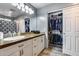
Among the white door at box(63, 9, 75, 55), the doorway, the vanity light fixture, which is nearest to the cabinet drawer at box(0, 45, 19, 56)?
the doorway

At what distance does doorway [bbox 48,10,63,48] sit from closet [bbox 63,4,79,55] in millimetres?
142

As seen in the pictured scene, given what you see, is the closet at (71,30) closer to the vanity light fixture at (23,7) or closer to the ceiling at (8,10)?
the vanity light fixture at (23,7)

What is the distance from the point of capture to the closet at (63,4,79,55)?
197cm

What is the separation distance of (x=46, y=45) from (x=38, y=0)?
871 millimetres

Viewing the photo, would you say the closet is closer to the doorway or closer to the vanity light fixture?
the doorway

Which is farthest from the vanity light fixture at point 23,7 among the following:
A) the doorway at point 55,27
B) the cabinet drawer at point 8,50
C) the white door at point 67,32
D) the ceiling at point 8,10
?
the cabinet drawer at point 8,50

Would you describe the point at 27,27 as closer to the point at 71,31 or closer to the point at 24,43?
the point at 24,43

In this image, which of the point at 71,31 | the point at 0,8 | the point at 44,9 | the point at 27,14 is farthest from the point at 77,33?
the point at 0,8

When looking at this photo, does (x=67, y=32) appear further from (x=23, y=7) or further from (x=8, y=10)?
(x=8, y=10)

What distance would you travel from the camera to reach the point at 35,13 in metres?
1.86

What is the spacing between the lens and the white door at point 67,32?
190 cm

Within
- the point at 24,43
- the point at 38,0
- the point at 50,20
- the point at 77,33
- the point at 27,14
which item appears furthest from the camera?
the point at 77,33

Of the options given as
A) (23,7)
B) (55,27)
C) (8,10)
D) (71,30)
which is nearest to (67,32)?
(71,30)

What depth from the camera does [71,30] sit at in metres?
2.32
